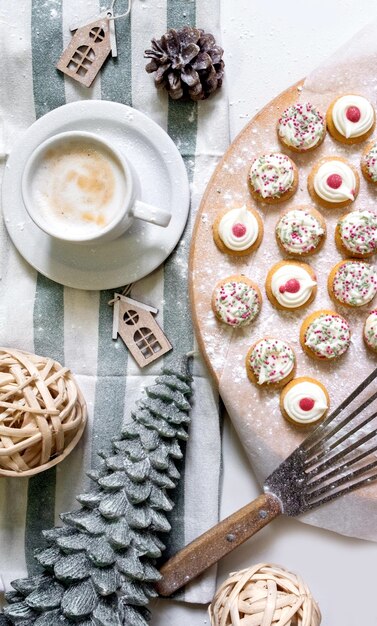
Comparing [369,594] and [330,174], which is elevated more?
[330,174]

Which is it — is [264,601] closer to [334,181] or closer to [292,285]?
[292,285]

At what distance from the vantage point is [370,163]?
127cm

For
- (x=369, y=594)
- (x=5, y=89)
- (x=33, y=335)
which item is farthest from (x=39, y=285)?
(x=369, y=594)

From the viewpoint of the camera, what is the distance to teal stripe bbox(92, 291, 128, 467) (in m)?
1.36

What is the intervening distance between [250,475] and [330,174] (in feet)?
1.72

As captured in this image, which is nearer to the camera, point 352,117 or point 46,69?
point 352,117

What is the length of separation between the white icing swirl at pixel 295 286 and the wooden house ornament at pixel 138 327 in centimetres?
22

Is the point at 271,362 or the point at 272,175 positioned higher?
the point at 272,175

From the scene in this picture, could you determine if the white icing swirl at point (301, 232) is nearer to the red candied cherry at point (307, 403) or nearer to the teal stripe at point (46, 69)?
the red candied cherry at point (307, 403)

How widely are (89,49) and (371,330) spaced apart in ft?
2.24

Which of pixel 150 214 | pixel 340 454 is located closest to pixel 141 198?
pixel 150 214

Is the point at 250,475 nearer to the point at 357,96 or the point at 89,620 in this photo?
the point at 89,620

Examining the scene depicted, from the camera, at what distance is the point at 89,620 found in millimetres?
1199

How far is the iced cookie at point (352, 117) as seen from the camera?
49.6 inches
